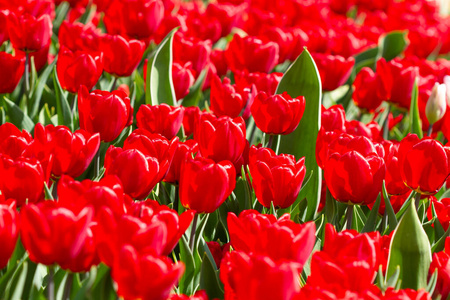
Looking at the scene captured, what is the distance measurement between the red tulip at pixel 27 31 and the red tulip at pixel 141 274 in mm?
1295

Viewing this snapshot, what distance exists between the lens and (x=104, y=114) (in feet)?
4.85

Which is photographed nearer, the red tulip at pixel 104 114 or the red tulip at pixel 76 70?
the red tulip at pixel 104 114

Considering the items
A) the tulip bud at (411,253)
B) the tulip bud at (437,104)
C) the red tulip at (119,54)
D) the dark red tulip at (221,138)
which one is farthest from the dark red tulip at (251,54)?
the tulip bud at (411,253)

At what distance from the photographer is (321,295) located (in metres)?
0.87

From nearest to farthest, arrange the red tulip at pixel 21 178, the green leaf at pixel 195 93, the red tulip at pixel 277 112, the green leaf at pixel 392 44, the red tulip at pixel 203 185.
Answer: the red tulip at pixel 21 178 → the red tulip at pixel 203 185 → the red tulip at pixel 277 112 → the green leaf at pixel 195 93 → the green leaf at pixel 392 44

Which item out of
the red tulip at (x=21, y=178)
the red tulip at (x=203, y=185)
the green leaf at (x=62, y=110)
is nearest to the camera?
the red tulip at (x=21, y=178)

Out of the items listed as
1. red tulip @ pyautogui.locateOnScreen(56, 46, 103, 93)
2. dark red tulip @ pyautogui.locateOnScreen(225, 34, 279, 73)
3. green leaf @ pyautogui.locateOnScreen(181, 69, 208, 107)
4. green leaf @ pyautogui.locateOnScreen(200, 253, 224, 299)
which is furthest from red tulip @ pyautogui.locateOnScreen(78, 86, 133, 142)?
dark red tulip @ pyautogui.locateOnScreen(225, 34, 279, 73)

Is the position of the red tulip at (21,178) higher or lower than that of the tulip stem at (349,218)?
higher

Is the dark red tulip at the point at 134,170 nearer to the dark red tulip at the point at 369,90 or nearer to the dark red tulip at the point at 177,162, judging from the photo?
the dark red tulip at the point at 177,162

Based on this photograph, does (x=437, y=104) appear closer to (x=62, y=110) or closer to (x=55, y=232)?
(x=62, y=110)

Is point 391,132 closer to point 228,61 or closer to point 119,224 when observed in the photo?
point 228,61

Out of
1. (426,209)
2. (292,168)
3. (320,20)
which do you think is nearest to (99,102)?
(292,168)

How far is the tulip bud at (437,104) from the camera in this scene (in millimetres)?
1920

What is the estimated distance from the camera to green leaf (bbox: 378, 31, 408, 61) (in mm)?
3115
